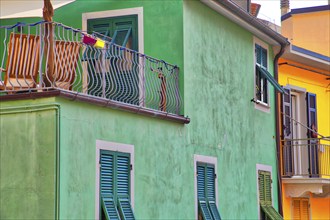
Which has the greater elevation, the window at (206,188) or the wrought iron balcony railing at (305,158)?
the wrought iron balcony railing at (305,158)

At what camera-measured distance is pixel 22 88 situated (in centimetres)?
1172

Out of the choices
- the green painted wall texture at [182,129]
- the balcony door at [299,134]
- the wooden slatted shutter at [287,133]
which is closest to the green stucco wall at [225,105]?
the green painted wall texture at [182,129]

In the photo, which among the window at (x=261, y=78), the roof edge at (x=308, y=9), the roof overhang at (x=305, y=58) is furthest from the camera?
the roof edge at (x=308, y=9)

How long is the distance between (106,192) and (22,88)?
1986mm

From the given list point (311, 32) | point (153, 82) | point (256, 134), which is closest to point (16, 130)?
point (153, 82)

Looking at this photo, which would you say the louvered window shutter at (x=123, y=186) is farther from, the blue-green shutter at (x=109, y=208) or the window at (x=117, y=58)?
the window at (x=117, y=58)

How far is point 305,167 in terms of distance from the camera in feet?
70.5

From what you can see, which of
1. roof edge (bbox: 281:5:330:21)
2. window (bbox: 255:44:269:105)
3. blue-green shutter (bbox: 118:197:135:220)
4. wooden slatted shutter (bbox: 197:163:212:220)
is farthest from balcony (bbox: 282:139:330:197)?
blue-green shutter (bbox: 118:197:135:220)

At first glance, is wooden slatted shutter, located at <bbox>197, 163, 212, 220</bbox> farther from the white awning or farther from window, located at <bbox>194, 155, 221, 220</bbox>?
the white awning

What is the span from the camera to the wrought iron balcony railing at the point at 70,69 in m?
11.5

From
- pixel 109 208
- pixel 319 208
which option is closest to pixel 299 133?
pixel 319 208

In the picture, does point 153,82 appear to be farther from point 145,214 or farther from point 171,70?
point 145,214

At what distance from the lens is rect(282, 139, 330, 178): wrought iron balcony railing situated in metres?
20.8

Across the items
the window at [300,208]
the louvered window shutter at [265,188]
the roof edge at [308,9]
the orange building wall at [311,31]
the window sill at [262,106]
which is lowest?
the window at [300,208]
